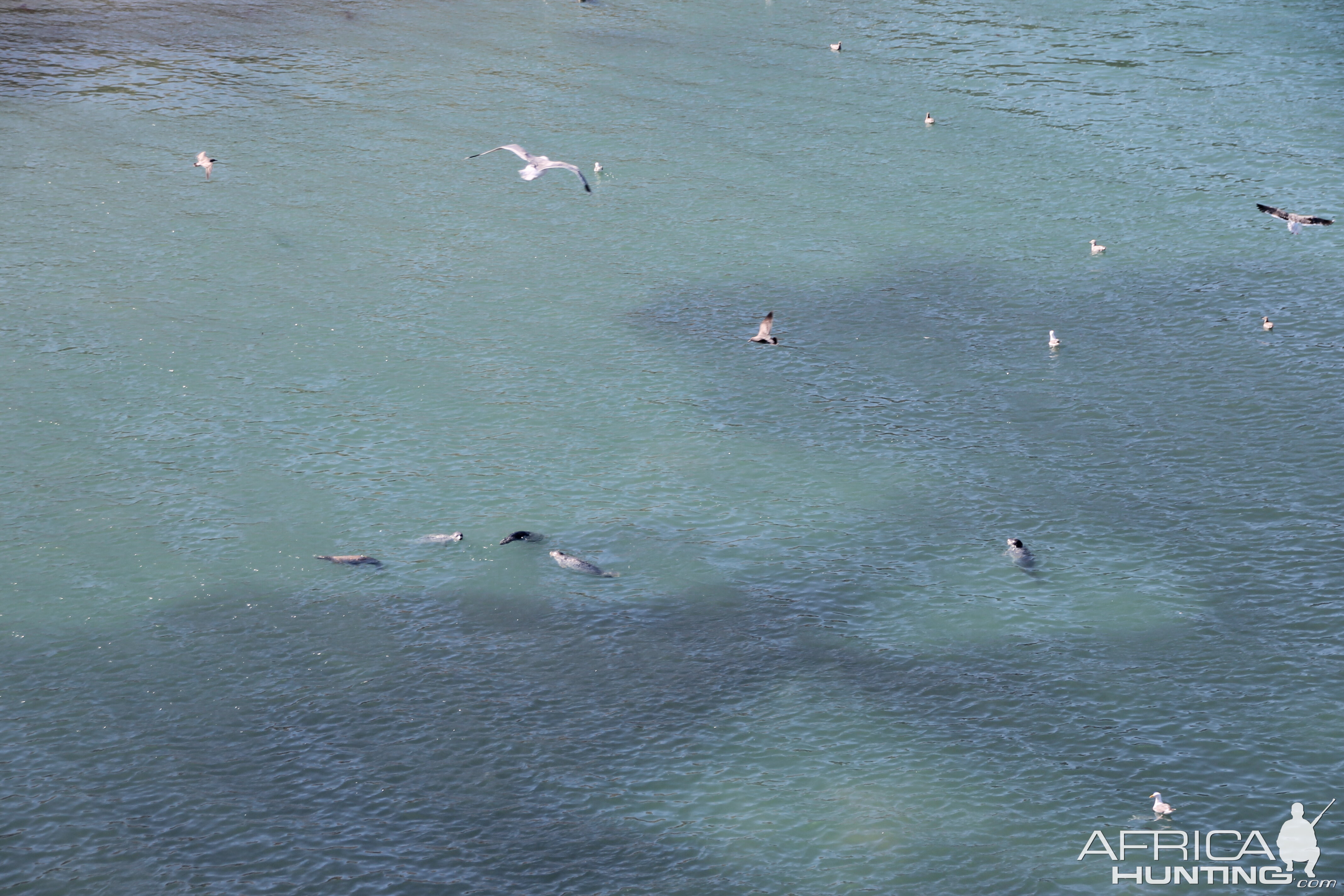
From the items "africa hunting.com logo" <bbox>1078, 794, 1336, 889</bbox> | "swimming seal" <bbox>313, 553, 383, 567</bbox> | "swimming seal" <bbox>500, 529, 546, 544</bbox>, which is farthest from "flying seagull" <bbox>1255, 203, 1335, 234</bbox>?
"swimming seal" <bbox>313, 553, 383, 567</bbox>

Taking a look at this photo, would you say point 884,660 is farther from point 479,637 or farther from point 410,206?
point 410,206

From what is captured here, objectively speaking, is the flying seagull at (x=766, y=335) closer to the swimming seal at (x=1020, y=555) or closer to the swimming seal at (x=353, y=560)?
the swimming seal at (x=1020, y=555)

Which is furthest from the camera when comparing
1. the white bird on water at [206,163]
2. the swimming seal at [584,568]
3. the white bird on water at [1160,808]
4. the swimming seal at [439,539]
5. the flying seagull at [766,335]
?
the white bird on water at [206,163]

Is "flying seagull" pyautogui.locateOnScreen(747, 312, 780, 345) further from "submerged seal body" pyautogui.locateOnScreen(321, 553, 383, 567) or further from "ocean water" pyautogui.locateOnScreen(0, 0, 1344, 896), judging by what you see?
"submerged seal body" pyautogui.locateOnScreen(321, 553, 383, 567)

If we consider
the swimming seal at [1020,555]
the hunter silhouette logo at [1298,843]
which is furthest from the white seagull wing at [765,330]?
the hunter silhouette logo at [1298,843]

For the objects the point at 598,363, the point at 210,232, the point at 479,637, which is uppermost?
the point at 210,232

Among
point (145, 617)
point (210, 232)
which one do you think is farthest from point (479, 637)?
point (210, 232)
